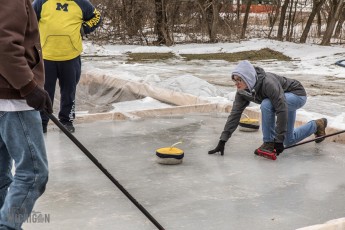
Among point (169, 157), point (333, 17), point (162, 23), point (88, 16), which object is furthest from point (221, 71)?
point (169, 157)

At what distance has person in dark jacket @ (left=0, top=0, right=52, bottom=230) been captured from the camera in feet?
7.49

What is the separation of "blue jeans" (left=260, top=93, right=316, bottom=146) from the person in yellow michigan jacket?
1754mm

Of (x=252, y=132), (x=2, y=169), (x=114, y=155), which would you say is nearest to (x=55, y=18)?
(x=114, y=155)

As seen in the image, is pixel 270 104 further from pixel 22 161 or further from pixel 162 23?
pixel 162 23

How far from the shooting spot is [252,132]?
211 inches

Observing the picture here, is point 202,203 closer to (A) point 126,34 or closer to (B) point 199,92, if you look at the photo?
(B) point 199,92

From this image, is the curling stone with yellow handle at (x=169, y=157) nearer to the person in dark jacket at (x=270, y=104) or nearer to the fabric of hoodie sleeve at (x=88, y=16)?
the person in dark jacket at (x=270, y=104)

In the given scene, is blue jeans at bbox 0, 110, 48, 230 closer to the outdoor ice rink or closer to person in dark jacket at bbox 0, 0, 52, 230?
person in dark jacket at bbox 0, 0, 52, 230

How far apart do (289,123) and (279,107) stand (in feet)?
1.10

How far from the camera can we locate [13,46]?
2.28m

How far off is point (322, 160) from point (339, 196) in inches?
34.8

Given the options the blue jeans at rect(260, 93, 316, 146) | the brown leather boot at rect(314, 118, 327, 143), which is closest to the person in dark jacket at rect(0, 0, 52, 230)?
the blue jeans at rect(260, 93, 316, 146)

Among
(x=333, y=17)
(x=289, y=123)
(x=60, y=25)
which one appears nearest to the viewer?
(x=289, y=123)

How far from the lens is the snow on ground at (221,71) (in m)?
7.19
